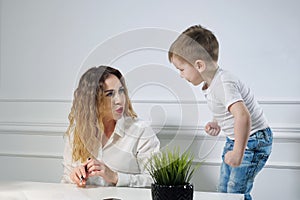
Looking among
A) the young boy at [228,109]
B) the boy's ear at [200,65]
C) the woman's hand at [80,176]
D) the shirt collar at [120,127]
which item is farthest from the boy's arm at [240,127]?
the woman's hand at [80,176]

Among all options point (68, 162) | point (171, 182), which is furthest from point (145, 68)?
point (171, 182)

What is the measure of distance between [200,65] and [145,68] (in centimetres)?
34

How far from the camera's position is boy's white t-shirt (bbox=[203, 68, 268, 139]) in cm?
185

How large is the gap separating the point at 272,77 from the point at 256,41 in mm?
174

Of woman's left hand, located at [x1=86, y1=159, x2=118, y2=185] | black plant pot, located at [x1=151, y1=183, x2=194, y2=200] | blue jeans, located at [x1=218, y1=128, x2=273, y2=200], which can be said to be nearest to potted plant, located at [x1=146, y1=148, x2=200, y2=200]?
black plant pot, located at [x1=151, y1=183, x2=194, y2=200]

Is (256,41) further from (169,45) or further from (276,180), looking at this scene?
(276,180)

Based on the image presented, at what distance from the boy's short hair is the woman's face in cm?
26

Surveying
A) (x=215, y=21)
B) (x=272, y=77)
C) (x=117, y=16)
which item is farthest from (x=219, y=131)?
(x=117, y=16)

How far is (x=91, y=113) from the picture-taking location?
6.67 ft

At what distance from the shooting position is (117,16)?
2316mm

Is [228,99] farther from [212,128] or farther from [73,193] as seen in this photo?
[73,193]

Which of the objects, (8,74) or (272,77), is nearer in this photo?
(272,77)

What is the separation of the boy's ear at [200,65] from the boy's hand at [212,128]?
254 mm

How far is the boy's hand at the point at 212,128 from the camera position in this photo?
206 cm
